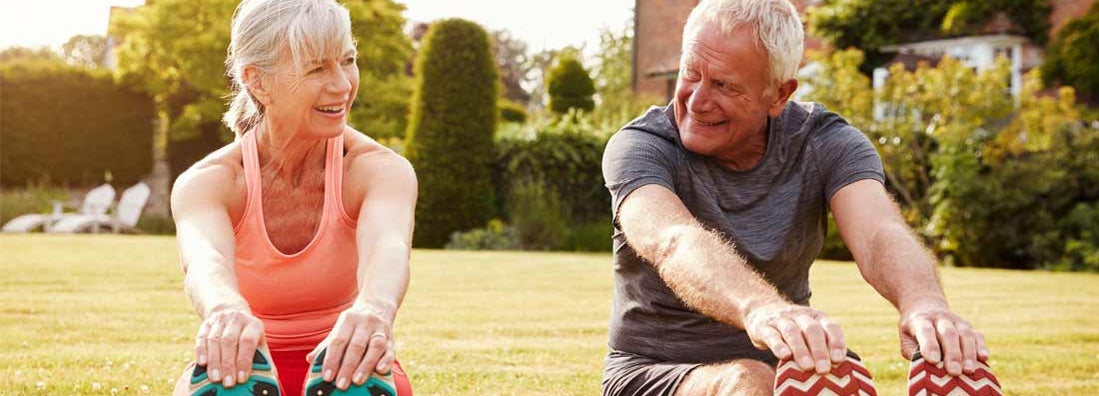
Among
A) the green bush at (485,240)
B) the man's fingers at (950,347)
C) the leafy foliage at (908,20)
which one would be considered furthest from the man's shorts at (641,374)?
the leafy foliage at (908,20)

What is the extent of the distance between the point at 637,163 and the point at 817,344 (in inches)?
39.1

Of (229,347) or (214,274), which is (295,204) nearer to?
(214,274)

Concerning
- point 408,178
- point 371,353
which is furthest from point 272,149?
point 371,353

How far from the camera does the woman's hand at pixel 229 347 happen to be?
2.45 meters

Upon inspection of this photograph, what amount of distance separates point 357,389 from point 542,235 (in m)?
18.0

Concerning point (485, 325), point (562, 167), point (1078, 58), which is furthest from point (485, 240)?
point (1078, 58)

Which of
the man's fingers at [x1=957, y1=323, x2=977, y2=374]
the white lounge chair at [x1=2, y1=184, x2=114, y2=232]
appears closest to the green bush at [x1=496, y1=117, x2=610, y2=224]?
the white lounge chair at [x1=2, y1=184, x2=114, y2=232]

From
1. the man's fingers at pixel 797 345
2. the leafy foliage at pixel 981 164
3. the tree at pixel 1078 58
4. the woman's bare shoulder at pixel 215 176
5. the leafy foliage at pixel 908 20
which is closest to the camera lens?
the man's fingers at pixel 797 345

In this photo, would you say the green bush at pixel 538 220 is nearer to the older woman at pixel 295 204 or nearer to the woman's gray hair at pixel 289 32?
the older woman at pixel 295 204

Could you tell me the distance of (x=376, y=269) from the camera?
113 inches

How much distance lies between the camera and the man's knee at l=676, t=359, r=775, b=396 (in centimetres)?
261

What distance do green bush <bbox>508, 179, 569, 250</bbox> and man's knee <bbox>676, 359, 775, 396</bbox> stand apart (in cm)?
1751

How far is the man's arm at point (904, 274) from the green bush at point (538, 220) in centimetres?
1721

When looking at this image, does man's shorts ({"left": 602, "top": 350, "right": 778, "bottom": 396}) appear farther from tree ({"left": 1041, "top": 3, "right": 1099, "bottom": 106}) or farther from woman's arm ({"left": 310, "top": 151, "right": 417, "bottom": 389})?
tree ({"left": 1041, "top": 3, "right": 1099, "bottom": 106})
